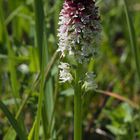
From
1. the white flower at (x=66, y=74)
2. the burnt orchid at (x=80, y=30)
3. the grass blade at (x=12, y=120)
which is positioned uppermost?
the burnt orchid at (x=80, y=30)

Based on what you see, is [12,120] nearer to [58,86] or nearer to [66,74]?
[66,74]

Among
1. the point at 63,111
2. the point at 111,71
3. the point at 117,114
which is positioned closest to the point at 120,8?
the point at 111,71

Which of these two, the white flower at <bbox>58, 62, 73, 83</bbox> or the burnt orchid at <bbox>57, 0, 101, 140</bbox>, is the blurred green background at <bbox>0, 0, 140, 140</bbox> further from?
the burnt orchid at <bbox>57, 0, 101, 140</bbox>

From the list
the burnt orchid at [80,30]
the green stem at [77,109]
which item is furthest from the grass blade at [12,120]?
the burnt orchid at [80,30]

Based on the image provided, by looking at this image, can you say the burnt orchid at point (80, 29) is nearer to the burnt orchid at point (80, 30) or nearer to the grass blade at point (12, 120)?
the burnt orchid at point (80, 30)

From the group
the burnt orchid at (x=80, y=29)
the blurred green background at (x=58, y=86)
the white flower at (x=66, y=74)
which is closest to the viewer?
the burnt orchid at (x=80, y=29)

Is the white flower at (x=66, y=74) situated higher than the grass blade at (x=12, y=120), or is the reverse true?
the white flower at (x=66, y=74)

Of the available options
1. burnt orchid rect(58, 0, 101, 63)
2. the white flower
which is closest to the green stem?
the white flower

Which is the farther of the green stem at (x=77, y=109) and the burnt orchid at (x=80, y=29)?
the green stem at (x=77, y=109)

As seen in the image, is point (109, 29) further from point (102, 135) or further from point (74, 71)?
point (74, 71)
